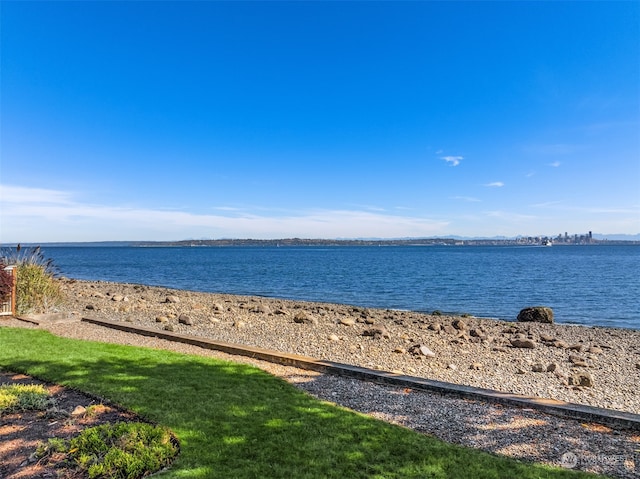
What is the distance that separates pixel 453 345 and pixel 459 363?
9.40 ft

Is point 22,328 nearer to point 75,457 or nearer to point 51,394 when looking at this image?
point 51,394

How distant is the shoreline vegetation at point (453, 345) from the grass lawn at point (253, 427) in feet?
13.2

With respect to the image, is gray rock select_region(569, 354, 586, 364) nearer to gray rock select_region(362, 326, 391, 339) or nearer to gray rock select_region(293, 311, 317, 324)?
gray rock select_region(362, 326, 391, 339)

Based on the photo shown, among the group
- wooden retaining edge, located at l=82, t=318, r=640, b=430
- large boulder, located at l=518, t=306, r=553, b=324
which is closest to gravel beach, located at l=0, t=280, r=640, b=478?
wooden retaining edge, located at l=82, t=318, r=640, b=430

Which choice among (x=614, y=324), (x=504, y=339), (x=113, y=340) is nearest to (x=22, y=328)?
(x=113, y=340)

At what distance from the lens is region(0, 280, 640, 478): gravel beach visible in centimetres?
524

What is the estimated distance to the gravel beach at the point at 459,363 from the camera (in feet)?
17.2

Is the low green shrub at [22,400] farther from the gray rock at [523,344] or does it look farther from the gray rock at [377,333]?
the gray rock at [523,344]

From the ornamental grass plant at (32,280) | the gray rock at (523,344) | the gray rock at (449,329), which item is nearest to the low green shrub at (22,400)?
the ornamental grass plant at (32,280)

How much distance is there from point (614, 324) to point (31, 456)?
83.2 ft

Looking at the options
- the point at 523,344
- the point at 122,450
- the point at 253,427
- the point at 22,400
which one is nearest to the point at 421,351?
the point at 523,344

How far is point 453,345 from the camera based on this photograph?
13.8 metres

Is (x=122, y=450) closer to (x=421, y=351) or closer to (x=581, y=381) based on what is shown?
(x=421, y=351)

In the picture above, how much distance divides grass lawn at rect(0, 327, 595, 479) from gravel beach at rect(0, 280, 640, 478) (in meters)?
0.57
